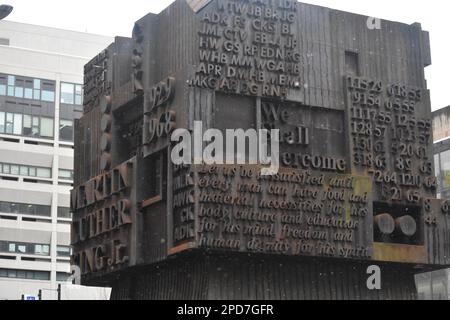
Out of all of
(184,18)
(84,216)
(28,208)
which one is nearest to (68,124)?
(28,208)

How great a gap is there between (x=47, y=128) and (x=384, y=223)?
4370cm

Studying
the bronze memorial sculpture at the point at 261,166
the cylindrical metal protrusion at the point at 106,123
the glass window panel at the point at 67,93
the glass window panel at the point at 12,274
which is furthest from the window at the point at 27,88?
the cylindrical metal protrusion at the point at 106,123

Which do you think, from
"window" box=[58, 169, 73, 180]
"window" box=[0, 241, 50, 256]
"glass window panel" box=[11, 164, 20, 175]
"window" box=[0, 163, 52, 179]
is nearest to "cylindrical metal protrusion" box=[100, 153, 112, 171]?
"window" box=[0, 241, 50, 256]

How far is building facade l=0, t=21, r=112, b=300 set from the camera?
70.5m

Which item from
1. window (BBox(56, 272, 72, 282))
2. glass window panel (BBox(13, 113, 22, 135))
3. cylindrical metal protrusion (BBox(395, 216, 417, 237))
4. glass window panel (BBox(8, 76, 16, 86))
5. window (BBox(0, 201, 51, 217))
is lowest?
cylindrical metal protrusion (BBox(395, 216, 417, 237))

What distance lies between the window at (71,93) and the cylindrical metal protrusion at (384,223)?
144ft

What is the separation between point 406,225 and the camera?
35.4 metres

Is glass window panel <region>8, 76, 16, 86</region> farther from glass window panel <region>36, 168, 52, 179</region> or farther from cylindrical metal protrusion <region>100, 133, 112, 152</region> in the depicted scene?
cylindrical metal protrusion <region>100, 133, 112, 152</region>

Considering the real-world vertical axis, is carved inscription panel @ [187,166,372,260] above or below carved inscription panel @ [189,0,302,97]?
below

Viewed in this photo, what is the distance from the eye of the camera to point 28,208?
2835 inches

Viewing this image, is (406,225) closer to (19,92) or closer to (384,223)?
(384,223)

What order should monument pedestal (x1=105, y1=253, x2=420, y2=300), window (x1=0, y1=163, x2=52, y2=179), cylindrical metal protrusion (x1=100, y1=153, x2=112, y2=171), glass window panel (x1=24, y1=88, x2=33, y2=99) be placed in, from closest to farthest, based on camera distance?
monument pedestal (x1=105, y1=253, x2=420, y2=300)
cylindrical metal protrusion (x1=100, y1=153, x2=112, y2=171)
window (x1=0, y1=163, x2=52, y2=179)
glass window panel (x1=24, y1=88, x2=33, y2=99)

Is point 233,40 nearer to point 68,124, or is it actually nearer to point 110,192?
point 110,192

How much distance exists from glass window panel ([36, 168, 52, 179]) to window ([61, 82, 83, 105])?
18.5 ft
